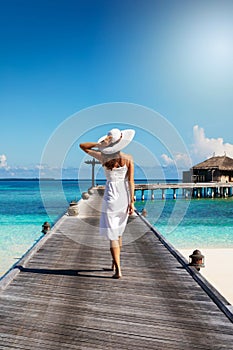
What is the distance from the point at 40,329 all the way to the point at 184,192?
54782 millimetres

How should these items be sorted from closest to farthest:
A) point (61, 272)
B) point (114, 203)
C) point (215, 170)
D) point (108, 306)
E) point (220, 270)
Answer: point (108, 306) → point (114, 203) → point (61, 272) → point (220, 270) → point (215, 170)

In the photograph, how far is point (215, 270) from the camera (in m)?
12.5

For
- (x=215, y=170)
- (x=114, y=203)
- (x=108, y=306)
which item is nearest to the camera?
(x=108, y=306)

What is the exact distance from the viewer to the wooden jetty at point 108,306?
341 centimetres

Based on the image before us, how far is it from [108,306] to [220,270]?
937 cm

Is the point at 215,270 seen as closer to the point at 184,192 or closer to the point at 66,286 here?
the point at 66,286

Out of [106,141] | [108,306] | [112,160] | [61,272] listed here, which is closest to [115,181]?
[112,160]

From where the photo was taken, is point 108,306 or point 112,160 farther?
point 112,160

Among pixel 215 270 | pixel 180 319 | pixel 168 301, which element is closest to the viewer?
pixel 180 319

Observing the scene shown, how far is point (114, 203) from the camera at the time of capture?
4988 millimetres

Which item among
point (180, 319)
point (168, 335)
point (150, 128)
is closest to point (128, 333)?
point (168, 335)

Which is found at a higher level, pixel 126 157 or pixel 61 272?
pixel 126 157

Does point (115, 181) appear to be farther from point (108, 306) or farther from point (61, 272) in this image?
point (61, 272)

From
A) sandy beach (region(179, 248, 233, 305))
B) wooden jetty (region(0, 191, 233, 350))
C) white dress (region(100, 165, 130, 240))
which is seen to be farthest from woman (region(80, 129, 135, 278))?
sandy beach (region(179, 248, 233, 305))
